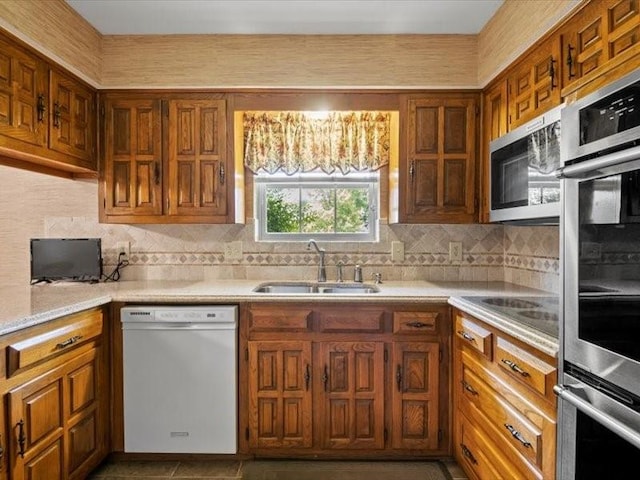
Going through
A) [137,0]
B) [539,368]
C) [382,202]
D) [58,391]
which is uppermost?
[137,0]

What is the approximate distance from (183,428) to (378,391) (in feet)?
3.43

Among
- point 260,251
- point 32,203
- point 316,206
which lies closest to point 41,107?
point 32,203

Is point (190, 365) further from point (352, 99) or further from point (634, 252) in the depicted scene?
point (634, 252)

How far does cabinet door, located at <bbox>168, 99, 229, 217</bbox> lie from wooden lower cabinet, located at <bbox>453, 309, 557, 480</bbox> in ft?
5.12

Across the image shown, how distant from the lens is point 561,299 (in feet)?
4.29

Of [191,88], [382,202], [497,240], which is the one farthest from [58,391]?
[497,240]

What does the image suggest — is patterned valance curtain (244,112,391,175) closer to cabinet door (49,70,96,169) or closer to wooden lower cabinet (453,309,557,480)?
cabinet door (49,70,96,169)

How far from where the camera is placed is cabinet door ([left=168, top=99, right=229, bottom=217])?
261 cm

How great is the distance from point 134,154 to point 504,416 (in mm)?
2402

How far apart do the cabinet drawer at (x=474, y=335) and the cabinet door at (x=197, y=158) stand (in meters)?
1.49

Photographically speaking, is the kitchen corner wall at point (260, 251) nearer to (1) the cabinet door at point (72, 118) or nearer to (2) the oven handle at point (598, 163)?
(1) the cabinet door at point (72, 118)

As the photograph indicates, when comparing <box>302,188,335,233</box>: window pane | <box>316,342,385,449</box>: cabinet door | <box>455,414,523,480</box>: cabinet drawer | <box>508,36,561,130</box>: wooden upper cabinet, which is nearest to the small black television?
<box>302,188,335,233</box>: window pane

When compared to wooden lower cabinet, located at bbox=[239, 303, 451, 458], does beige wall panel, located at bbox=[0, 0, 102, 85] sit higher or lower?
higher

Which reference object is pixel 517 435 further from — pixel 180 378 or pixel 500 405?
pixel 180 378
